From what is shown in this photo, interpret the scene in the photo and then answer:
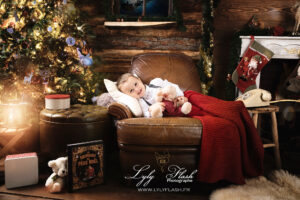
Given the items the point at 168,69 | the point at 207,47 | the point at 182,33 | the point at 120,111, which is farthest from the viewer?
the point at 182,33

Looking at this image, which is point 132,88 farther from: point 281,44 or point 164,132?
point 281,44

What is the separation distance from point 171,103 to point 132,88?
1.25 ft

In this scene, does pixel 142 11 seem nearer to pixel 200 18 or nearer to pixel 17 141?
pixel 200 18

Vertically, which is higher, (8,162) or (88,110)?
(88,110)

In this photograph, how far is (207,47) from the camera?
9.77ft

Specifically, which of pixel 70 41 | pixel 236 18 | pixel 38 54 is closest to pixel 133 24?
pixel 70 41

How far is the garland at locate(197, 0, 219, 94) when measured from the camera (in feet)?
9.63

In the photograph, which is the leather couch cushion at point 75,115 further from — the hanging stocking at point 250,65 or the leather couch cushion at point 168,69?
the hanging stocking at point 250,65

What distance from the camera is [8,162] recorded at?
172cm

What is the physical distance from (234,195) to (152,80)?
129 cm

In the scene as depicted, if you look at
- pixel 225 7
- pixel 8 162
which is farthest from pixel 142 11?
pixel 8 162

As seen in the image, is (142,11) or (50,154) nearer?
(50,154)

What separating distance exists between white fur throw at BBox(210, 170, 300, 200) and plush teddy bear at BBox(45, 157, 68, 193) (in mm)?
1084

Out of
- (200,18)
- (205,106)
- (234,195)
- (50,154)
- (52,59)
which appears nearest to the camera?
(234,195)
